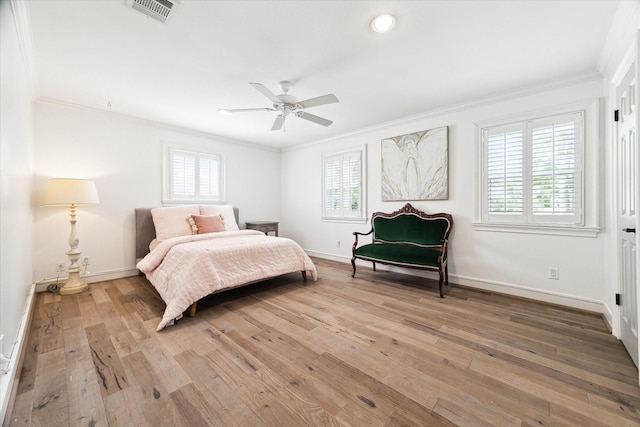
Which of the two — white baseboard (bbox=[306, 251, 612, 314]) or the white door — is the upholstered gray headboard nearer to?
white baseboard (bbox=[306, 251, 612, 314])

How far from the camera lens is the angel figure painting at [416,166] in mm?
3652

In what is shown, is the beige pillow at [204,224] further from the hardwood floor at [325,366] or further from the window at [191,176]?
the hardwood floor at [325,366]

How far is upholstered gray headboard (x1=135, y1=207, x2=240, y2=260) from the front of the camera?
3900 millimetres

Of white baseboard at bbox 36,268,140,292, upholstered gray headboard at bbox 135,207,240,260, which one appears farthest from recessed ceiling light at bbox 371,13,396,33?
white baseboard at bbox 36,268,140,292

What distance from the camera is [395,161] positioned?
4.15 m

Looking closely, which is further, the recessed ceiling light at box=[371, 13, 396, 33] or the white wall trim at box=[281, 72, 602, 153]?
the white wall trim at box=[281, 72, 602, 153]

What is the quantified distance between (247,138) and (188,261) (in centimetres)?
313

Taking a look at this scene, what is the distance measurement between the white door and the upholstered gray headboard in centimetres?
532

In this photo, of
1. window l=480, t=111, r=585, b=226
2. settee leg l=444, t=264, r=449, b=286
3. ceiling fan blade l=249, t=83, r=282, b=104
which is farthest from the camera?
settee leg l=444, t=264, r=449, b=286

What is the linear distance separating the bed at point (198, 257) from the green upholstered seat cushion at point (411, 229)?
137 cm

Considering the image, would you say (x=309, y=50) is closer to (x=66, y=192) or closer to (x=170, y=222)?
Result: (x=170, y=222)

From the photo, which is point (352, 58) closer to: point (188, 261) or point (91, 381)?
point (188, 261)

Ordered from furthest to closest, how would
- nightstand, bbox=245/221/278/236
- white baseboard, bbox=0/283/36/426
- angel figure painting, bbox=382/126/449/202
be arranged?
nightstand, bbox=245/221/278/236 → angel figure painting, bbox=382/126/449/202 → white baseboard, bbox=0/283/36/426

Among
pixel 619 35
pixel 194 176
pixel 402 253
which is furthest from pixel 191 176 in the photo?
pixel 619 35
